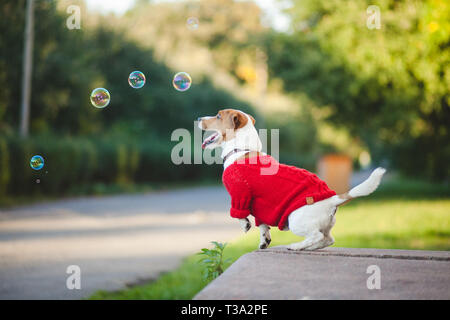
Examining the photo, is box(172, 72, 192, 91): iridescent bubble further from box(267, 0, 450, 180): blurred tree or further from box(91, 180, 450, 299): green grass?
box(267, 0, 450, 180): blurred tree

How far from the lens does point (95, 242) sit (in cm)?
833

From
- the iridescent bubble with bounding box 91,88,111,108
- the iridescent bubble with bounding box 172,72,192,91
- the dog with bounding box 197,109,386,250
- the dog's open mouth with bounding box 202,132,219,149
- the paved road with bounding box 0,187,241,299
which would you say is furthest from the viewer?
the iridescent bubble with bounding box 91,88,111,108

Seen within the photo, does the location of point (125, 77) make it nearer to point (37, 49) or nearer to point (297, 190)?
point (37, 49)

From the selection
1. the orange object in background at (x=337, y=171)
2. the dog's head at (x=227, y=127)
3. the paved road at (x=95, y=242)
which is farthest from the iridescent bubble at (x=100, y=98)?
the orange object in background at (x=337, y=171)

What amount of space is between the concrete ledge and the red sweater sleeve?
1.17 feet

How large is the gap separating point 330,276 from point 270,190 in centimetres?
86

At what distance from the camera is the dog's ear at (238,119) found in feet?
13.1

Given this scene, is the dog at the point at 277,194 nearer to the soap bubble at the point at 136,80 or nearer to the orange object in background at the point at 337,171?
the soap bubble at the point at 136,80

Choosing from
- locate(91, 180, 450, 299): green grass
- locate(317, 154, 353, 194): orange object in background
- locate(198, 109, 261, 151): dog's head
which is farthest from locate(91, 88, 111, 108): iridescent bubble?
locate(317, 154, 353, 194): orange object in background

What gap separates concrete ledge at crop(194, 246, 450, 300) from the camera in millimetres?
2916

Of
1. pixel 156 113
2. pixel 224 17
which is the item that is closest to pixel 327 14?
pixel 156 113

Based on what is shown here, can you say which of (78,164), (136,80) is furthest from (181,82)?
(78,164)

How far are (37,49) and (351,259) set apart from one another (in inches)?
781

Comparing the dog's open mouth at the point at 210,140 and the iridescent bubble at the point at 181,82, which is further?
the iridescent bubble at the point at 181,82
